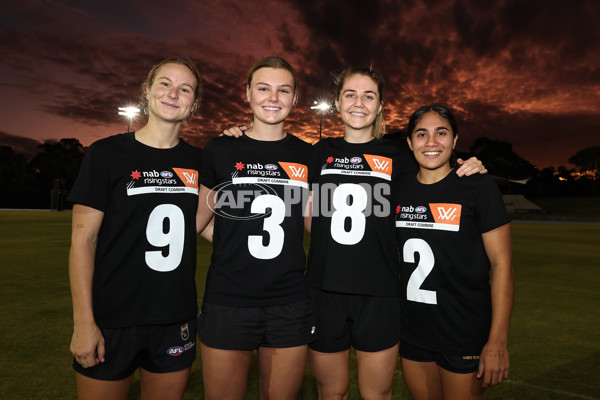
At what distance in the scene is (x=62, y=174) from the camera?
222 ft

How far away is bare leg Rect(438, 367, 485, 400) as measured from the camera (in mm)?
2354

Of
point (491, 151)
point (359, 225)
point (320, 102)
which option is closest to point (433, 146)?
point (359, 225)

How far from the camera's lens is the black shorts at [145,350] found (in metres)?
2.10

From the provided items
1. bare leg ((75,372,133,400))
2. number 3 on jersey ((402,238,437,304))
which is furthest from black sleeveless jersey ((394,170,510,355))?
bare leg ((75,372,133,400))

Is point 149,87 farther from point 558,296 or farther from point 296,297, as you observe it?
point 558,296

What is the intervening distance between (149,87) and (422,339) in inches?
93.9

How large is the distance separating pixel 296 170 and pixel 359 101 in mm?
699

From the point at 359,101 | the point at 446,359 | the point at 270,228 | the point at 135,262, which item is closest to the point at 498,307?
the point at 446,359

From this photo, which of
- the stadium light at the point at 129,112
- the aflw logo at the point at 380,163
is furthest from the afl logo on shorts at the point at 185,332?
the stadium light at the point at 129,112

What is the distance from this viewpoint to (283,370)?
7.77ft

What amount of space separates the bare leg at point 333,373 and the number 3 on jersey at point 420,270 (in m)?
0.60

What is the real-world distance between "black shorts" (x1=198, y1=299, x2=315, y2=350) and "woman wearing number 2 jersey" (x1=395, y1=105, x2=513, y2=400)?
758mm

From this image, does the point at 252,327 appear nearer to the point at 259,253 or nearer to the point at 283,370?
the point at 283,370

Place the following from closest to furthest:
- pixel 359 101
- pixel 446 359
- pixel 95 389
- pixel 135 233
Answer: pixel 95 389 → pixel 135 233 → pixel 446 359 → pixel 359 101
